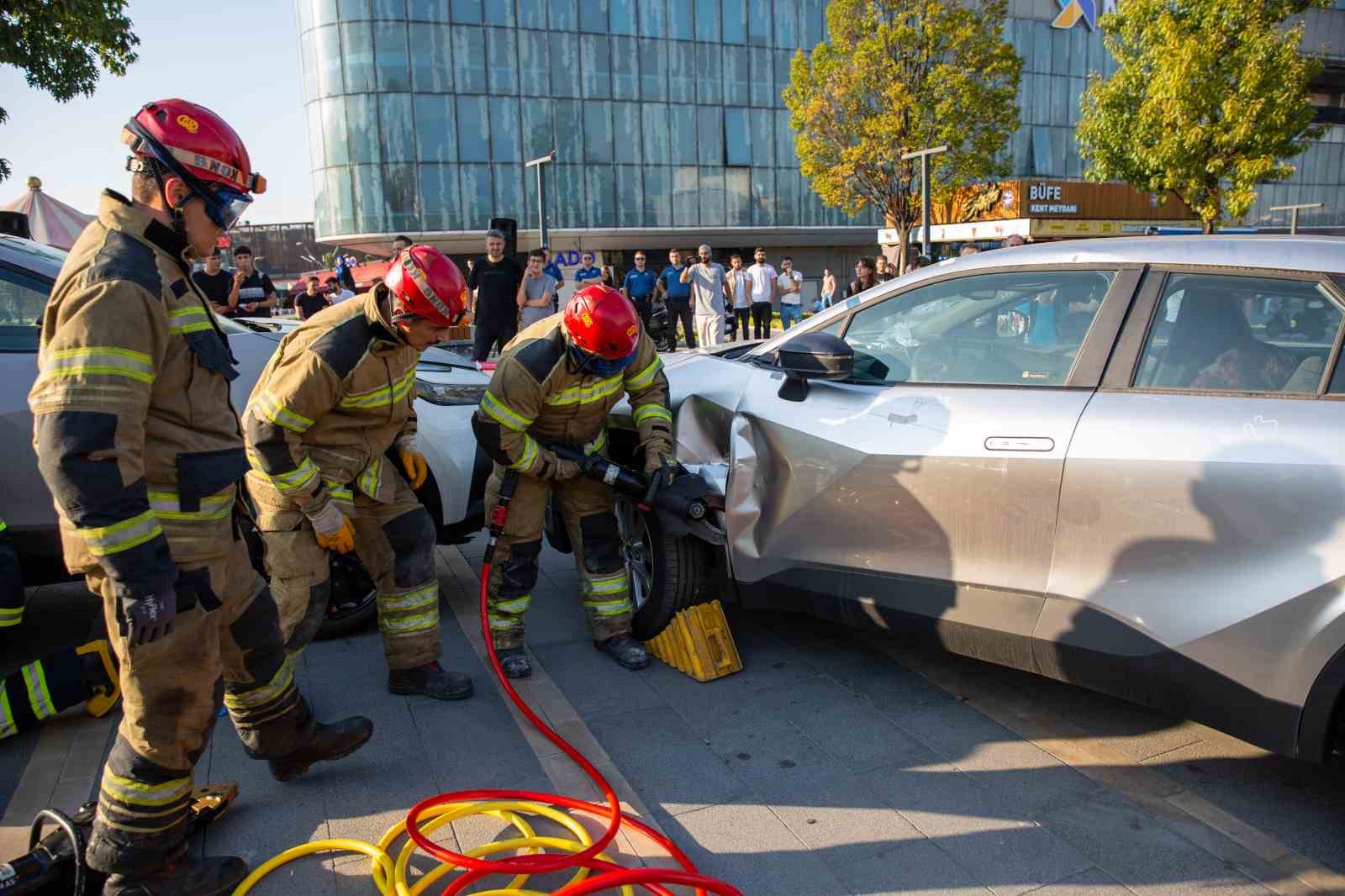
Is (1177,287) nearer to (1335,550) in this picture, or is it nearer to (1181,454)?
(1181,454)

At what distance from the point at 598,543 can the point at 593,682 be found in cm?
58

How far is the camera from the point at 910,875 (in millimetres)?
2520

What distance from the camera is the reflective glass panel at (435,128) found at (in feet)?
96.6

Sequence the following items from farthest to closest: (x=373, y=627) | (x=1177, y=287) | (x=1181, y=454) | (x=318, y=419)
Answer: (x=373, y=627), (x=318, y=419), (x=1177, y=287), (x=1181, y=454)

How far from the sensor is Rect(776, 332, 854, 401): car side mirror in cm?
329

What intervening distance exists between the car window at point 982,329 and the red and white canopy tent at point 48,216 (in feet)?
31.7

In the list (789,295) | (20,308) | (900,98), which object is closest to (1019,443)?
(20,308)

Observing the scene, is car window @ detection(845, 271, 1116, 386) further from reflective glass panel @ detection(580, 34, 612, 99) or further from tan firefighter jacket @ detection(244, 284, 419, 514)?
reflective glass panel @ detection(580, 34, 612, 99)

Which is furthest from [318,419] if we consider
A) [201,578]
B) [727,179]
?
[727,179]

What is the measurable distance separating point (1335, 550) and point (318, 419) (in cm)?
296

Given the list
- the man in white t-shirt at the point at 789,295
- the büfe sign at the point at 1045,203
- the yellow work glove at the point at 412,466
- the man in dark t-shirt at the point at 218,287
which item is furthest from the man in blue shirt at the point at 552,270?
the büfe sign at the point at 1045,203

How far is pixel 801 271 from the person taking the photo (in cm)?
3703

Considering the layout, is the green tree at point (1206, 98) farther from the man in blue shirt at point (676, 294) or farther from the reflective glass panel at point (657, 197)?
the reflective glass panel at point (657, 197)

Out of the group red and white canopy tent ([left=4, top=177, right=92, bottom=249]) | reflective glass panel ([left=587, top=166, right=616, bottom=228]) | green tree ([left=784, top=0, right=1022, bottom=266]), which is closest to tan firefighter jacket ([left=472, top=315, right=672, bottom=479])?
red and white canopy tent ([left=4, top=177, right=92, bottom=249])
